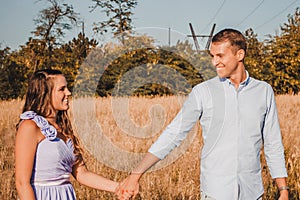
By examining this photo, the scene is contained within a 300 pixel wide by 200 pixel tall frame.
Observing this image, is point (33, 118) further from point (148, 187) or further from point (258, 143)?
point (148, 187)

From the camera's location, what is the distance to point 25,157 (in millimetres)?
2486

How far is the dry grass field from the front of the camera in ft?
15.5

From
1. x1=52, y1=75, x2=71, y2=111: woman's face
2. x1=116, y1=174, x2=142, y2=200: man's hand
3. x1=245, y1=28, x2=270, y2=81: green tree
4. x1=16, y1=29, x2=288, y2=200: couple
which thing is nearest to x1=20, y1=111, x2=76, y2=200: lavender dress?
x1=16, y1=29, x2=288, y2=200: couple

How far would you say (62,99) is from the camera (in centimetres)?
278

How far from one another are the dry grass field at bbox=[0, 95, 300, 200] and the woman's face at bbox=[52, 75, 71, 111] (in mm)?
1951

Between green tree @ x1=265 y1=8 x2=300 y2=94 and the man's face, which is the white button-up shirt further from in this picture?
green tree @ x1=265 y1=8 x2=300 y2=94

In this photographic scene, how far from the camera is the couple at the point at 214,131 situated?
262 centimetres

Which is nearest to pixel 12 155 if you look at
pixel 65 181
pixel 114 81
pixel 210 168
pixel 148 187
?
pixel 148 187

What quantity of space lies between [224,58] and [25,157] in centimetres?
117

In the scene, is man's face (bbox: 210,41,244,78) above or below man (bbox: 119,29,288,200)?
above

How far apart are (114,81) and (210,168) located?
1027 cm

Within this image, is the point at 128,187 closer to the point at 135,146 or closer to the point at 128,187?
the point at 128,187

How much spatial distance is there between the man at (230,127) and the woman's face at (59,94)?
549mm

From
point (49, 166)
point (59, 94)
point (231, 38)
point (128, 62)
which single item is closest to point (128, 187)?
point (49, 166)
